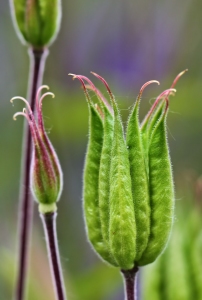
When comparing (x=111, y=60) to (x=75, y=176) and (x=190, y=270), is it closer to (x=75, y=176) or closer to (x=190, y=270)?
(x=75, y=176)

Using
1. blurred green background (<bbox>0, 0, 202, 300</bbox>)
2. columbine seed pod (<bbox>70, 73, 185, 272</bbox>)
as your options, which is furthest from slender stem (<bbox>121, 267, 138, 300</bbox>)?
blurred green background (<bbox>0, 0, 202, 300</bbox>)

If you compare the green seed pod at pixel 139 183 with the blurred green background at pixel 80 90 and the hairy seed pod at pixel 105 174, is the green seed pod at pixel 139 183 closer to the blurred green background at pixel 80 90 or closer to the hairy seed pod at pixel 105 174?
the hairy seed pod at pixel 105 174

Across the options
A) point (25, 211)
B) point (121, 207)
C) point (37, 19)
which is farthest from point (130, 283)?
point (37, 19)

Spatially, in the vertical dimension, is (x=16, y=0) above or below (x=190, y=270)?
above

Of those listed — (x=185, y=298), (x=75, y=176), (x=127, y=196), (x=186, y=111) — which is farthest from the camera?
(x=75, y=176)

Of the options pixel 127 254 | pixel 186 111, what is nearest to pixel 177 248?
pixel 127 254

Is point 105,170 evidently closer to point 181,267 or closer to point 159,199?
point 159,199

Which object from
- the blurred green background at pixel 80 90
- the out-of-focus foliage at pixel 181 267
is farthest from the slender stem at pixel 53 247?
the blurred green background at pixel 80 90

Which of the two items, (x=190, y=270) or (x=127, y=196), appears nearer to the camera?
(x=127, y=196)
